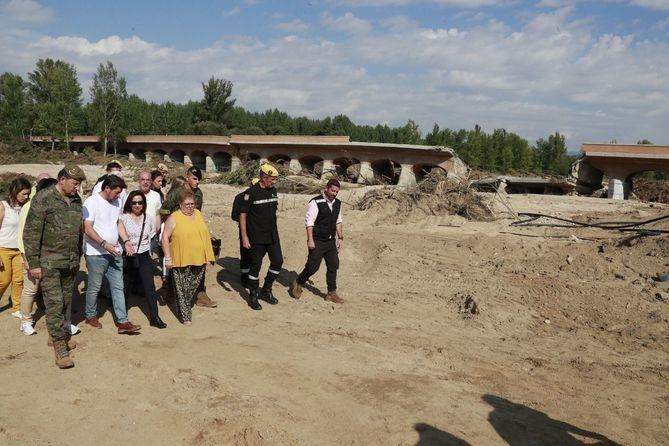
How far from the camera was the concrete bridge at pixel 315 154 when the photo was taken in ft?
88.9

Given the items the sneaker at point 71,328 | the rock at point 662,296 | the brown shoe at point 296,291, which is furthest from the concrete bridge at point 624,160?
the sneaker at point 71,328

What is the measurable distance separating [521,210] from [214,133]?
46151 mm

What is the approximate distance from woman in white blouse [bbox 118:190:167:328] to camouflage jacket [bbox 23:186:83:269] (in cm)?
69

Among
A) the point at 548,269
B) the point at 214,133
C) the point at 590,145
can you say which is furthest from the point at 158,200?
the point at 214,133

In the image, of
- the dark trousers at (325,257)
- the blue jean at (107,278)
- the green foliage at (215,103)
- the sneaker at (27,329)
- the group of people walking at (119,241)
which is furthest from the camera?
the green foliage at (215,103)

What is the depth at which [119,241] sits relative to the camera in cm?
564

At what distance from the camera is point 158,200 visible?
22.0 ft

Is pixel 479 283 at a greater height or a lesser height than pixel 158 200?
lesser

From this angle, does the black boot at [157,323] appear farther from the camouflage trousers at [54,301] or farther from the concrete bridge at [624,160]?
the concrete bridge at [624,160]

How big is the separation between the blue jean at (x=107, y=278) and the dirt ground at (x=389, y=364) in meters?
0.31

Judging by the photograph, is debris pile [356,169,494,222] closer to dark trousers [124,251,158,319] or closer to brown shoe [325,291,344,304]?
brown shoe [325,291,344,304]

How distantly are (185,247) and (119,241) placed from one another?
2.34ft

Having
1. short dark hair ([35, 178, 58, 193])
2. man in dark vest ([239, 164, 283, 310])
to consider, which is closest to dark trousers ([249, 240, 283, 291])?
man in dark vest ([239, 164, 283, 310])

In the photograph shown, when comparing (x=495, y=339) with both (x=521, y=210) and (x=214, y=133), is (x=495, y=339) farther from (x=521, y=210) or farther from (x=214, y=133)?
(x=214, y=133)
